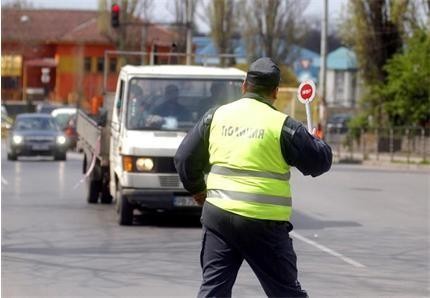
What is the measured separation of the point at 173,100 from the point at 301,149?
10237 mm

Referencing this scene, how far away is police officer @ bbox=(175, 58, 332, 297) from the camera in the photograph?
7.00 metres

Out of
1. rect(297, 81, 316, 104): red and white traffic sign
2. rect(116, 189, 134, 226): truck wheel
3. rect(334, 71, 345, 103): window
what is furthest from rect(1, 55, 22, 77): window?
rect(297, 81, 316, 104): red and white traffic sign

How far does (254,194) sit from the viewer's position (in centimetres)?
700

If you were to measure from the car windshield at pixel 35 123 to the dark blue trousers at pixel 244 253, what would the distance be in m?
30.6

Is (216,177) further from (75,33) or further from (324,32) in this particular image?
(75,33)

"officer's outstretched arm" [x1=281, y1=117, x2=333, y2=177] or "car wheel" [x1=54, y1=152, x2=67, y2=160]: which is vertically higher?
"officer's outstretched arm" [x1=281, y1=117, x2=333, y2=177]

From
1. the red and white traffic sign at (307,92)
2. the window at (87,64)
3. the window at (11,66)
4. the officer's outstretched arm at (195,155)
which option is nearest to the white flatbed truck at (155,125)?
the red and white traffic sign at (307,92)

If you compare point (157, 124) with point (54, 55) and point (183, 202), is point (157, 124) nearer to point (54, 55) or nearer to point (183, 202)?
point (183, 202)

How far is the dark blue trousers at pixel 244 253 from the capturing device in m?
6.98

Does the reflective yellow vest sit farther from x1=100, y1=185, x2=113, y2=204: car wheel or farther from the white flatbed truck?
x1=100, y1=185, x2=113, y2=204: car wheel

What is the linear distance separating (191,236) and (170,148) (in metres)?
1.27

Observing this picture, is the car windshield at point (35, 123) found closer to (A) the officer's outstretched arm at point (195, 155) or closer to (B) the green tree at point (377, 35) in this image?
(B) the green tree at point (377, 35)

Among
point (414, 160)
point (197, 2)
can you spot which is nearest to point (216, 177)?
point (414, 160)

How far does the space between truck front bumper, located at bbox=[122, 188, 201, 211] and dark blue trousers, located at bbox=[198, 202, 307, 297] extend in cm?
932
